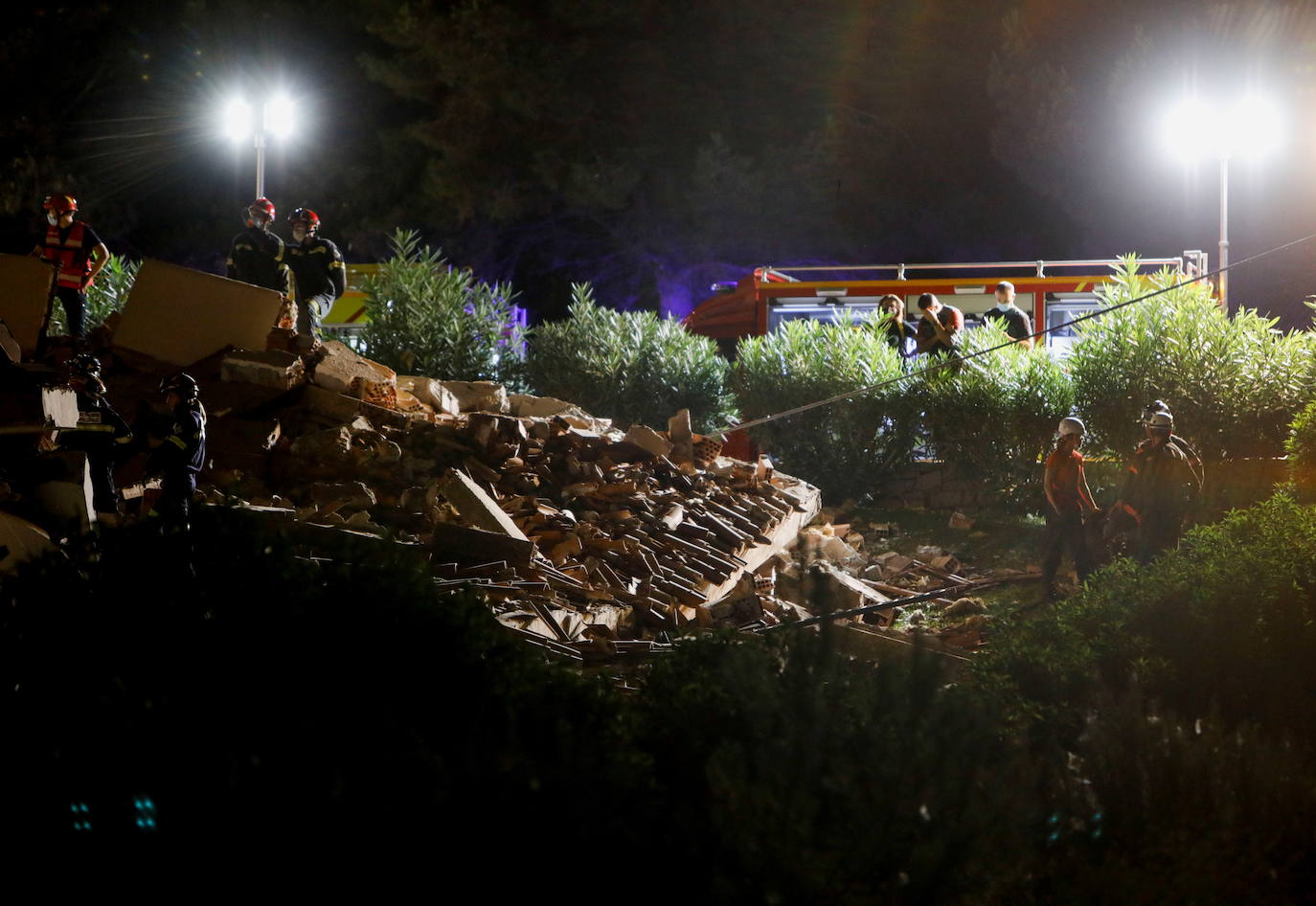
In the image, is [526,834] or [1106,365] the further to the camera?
[1106,365]

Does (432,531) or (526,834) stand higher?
(432,531)

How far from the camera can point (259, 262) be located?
483 inches

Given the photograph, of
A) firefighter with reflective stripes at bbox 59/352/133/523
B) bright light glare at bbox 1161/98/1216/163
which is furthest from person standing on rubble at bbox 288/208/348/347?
bright light glare at bbox 1161/98/1216/163

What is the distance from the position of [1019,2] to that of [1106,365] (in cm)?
1932

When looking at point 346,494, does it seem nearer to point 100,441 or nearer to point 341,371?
point 100,441

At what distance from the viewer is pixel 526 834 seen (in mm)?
2875

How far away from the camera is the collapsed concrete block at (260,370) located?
9.87 meters

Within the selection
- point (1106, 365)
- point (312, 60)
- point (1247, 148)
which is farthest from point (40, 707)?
point (312, 60)

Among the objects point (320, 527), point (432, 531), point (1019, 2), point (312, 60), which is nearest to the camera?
point (320, 527)

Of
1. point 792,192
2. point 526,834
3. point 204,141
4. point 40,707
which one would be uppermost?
point 204,141

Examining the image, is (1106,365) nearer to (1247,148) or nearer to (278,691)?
(278,691)

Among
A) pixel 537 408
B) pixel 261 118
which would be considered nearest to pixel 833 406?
pixel 537 408

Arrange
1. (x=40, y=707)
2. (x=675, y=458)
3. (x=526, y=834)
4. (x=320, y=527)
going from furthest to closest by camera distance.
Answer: (x=675, y=458) < (x=320, y=527) < (x=40, y=707) < (x=526, y=834)

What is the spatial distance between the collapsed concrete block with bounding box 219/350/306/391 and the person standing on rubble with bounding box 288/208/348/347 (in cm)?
230
